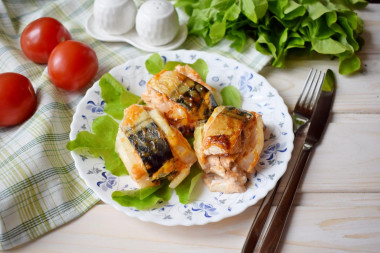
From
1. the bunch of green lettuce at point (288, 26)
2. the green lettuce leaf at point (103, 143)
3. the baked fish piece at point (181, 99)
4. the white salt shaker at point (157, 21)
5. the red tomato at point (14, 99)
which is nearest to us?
the green lettuce leaf at point (103, 143)

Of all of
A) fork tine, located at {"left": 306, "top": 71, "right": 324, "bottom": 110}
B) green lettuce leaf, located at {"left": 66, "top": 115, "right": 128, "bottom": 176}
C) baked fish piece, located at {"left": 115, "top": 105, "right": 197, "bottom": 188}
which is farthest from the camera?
fork tine, located at {"left": 306, "top": 71, "right": 324, "bottom": 110}

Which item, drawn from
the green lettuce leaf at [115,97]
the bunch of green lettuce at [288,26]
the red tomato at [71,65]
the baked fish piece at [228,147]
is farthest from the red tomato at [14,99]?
the bunch of green lettuce at [288,26]

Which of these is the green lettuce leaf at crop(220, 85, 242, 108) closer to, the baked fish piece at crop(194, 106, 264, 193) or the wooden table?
the baked fish piece at crop(194, 106, 264, 193)

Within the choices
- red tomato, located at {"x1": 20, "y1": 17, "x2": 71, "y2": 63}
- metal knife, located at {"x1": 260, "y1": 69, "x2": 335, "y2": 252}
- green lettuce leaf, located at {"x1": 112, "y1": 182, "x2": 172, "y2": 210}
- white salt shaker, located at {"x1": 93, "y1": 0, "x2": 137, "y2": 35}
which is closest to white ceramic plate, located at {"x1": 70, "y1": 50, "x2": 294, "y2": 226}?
green lettuce leaf, located at {"x1": 112, "y1": 182, "x2": 172, "y2": 210}

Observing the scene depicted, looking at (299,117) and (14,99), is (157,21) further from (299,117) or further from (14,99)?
(299,117)

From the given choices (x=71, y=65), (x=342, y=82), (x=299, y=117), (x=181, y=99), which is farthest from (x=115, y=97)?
(x=342, y=82)

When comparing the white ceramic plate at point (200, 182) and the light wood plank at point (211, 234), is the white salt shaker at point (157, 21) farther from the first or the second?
the light wood plank at point (211, 234)
